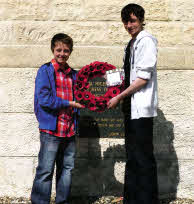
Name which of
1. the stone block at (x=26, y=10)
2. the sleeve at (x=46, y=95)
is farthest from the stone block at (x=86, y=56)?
the sleeve at (x=46, y=95)

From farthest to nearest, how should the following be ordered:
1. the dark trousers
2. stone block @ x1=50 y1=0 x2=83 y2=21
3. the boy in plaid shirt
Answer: stone block @ x1=50 y1=0 x2=83 y2=21, the boy in plaid shirt, the dark trousers

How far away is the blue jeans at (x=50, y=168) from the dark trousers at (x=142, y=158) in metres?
0.64

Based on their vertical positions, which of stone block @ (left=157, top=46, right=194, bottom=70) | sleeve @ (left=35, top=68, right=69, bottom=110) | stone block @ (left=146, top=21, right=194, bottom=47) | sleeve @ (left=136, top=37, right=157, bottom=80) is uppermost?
stone block @ (left=146, top=21, right=194, bottom=47)

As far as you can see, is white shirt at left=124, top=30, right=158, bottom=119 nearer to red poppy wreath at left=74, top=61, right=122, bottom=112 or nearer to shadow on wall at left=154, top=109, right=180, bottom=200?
red poppy wreath at left=74, top=61, right=122, bottom=112

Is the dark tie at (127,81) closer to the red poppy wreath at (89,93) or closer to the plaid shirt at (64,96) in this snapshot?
the red poppy wreath at (89,93)

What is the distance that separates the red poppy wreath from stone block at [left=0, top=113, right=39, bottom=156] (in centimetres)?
107

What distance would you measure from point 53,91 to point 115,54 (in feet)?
3.93

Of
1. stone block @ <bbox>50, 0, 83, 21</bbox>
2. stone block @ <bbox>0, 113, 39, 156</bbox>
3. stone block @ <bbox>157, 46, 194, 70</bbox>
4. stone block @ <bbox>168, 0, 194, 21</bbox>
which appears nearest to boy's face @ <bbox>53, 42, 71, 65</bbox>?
stone block @ <bbox>50, 0, 83, 21</bbox>

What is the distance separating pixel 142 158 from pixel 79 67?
1.53 m

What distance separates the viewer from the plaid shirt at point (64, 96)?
2.81 meters

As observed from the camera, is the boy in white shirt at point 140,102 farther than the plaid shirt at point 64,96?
No

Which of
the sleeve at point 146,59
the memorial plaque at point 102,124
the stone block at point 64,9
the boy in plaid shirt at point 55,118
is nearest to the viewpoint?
the sleeve at point 146,59

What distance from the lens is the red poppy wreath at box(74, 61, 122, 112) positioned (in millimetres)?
2771

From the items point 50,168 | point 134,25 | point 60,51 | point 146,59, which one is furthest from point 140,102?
point 50,168
